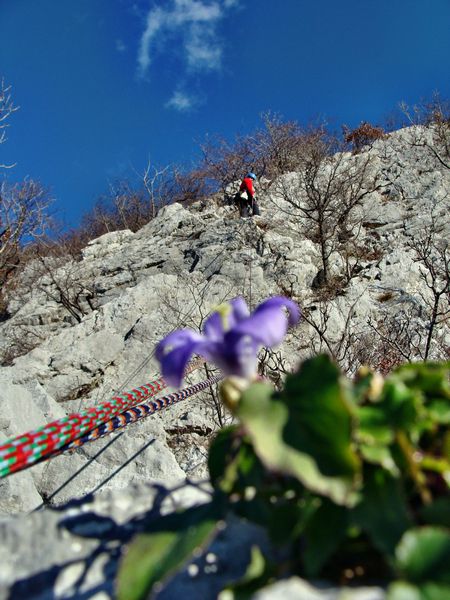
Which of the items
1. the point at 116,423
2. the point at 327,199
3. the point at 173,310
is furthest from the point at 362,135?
the point at 116,423

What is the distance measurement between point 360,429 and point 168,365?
0.28 metres

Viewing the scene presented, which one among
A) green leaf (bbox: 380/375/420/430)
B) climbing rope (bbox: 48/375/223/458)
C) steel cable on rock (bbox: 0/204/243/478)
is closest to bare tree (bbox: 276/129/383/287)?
climbing rope (bbox: 48/375/223/458)

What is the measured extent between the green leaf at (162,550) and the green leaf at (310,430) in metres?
0.09

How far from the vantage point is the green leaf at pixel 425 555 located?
38 centimetres

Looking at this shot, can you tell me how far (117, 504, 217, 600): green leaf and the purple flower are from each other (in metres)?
0.19

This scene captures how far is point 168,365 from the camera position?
0.62 metres

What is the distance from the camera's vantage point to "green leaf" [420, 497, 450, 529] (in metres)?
0.44

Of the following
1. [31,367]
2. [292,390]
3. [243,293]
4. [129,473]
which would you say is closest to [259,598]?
[292,390]

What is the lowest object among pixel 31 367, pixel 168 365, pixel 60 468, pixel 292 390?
pixel 292 390

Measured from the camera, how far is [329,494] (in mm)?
406

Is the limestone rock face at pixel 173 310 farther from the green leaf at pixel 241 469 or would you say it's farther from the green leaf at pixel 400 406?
the green leaf at pixel 400 406

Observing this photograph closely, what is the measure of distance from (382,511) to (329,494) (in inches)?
2.5

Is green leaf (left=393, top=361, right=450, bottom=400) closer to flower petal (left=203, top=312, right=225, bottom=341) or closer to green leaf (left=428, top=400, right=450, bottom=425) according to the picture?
green leaf (left=428, top=400, right=450, bottom=425)

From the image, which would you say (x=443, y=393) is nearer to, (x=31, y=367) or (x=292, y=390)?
(x=292, y=390)
